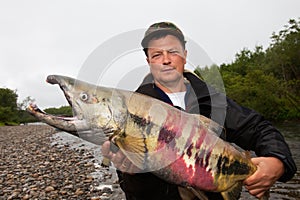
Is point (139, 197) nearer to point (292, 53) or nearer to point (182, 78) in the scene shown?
point (182, 78)

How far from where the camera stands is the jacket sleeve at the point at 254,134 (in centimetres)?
301

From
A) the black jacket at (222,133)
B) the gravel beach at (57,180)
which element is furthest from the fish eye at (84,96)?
the gravel beach at (57,180)

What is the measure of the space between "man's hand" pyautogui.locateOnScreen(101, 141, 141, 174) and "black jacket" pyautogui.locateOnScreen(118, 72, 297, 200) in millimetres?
205

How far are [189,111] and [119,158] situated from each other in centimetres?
97

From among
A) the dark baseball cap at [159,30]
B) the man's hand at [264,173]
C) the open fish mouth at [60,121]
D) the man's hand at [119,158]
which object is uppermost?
the dark baseball cap at [159,30]

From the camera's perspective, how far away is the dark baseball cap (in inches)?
138

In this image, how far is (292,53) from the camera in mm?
41125

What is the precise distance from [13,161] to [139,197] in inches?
477

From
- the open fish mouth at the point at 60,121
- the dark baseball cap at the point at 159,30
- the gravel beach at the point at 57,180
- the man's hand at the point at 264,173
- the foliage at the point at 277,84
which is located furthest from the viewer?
the foliage at the point at 277,84

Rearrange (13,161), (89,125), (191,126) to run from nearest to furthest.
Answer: (89,125), (191,126), (13,161)

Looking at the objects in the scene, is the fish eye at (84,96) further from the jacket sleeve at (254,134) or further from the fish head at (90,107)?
the jacket sleeve at (254,134)

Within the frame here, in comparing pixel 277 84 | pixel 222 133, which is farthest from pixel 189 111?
pixel 277 84

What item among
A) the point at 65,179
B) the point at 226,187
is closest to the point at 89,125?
the point at 226,187

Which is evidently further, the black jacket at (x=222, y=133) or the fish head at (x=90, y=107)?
the black jacket at (x=222, y=133)
